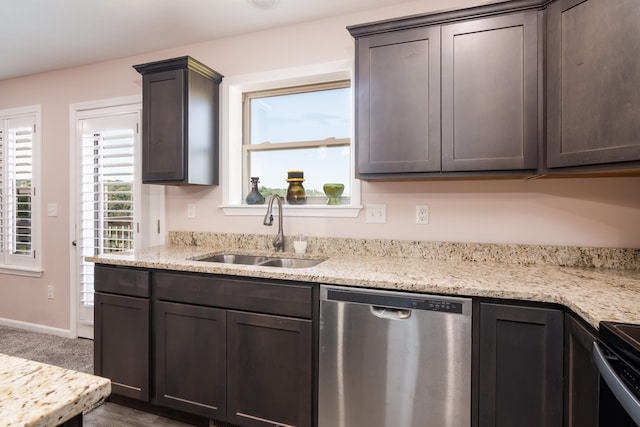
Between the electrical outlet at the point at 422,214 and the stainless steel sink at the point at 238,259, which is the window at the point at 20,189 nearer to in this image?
the stainless steel sink at the point at 238,259

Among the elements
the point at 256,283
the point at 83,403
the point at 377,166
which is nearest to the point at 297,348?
the point at 256,283

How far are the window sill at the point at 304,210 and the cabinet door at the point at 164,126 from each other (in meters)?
0.46

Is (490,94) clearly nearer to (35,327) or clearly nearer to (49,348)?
(49,348)

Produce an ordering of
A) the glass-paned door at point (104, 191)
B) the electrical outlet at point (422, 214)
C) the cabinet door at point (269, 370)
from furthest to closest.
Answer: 1. the glass-paned door at point (104, 191)
2. the electrical outlet at point (422, 214)
3. the cabinet door at point (269, 370)

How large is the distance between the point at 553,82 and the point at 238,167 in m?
2.11

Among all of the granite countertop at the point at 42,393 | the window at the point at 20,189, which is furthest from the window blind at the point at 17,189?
the granite countertop at the point at 42,393

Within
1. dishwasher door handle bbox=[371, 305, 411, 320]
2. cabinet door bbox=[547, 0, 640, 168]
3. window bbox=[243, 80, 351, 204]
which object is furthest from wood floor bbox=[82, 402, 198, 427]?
cabinet door bbox=[547, 0, 640, 168]

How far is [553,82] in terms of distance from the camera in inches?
64.2

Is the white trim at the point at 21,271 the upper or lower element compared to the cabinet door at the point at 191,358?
upper

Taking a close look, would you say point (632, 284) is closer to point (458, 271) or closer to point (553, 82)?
point (458, 271)

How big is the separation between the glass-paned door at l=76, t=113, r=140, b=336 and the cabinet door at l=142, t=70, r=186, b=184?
56 centimetres

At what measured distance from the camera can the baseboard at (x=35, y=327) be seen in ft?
10.8

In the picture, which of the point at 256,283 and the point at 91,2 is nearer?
the point at 256,283

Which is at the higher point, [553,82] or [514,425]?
[553,82]
